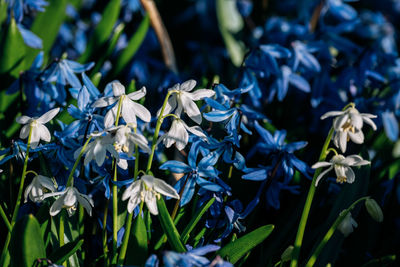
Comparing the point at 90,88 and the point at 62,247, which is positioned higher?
the point at 90,88

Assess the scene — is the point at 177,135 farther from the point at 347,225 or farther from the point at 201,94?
the point at 347,225

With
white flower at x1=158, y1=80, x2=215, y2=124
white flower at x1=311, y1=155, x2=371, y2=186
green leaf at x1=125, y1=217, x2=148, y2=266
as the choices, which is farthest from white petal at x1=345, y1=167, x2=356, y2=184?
green leaf at x1=125, y1=217, x2=148, y2=266

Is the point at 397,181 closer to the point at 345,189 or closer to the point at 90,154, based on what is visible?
the point at 345,189

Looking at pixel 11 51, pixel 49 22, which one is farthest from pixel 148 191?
pixel 49 22

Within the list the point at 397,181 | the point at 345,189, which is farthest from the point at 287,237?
the point at 397,181

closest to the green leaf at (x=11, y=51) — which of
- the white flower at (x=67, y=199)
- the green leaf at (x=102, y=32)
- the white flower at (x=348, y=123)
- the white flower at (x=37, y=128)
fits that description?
the green leaf at (x=102, y=32)

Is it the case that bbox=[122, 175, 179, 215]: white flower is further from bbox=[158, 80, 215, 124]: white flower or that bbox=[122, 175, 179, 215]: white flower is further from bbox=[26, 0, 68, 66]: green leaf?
bbox=[26, 0, 68, 66]: green leaf
